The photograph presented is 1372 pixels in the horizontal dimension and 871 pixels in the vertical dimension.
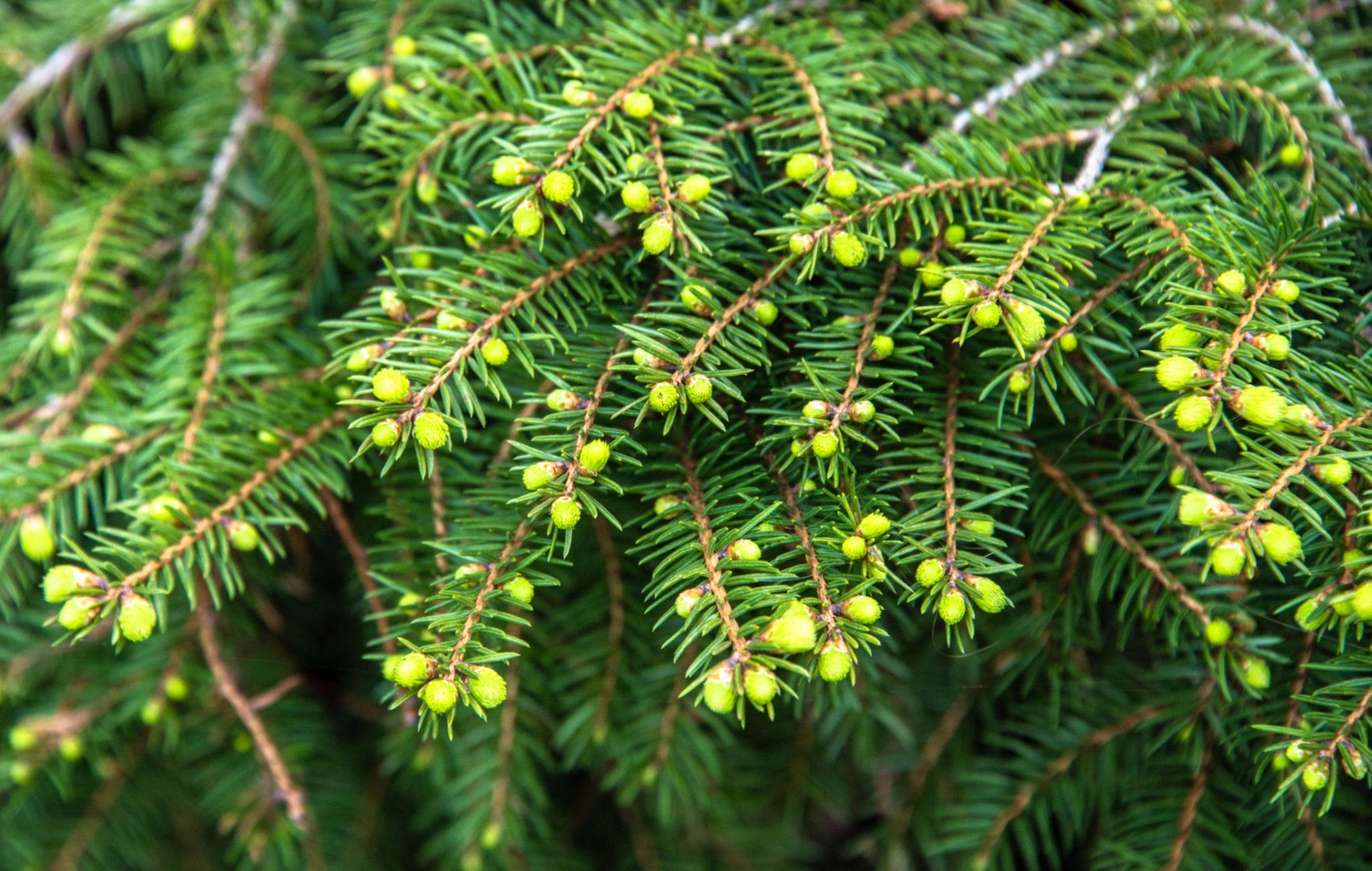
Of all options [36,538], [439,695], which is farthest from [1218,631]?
[36,538]

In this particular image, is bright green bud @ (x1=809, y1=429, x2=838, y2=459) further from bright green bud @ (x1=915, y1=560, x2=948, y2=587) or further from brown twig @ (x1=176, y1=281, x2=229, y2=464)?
brown twig @ (x1=176, y1=281, x2=229, y2=464)

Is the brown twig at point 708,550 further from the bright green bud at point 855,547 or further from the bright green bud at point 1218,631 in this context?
the bright green bud at point 1218,631

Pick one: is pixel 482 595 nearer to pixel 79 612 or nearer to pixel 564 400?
pixel 564 400

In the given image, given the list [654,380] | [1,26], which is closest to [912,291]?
[654,380]

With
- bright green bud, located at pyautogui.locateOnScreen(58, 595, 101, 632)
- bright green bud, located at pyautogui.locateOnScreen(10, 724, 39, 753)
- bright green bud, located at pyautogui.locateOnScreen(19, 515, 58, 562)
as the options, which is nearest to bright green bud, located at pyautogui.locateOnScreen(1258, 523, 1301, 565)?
bright green bud, located at pyautogui.locateOnScreen(58, 595, 101, 632)

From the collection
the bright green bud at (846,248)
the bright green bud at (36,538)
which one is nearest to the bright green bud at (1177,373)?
the bright green bud at (846,248)

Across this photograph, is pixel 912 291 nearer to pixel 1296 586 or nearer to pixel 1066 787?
pixel 1296 586
